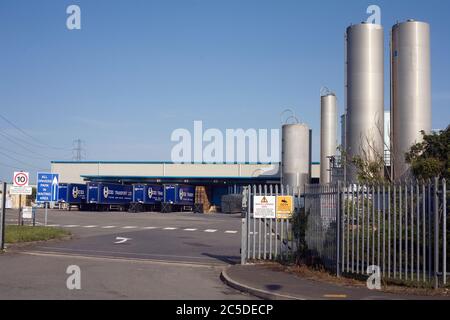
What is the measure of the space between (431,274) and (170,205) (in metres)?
66.8

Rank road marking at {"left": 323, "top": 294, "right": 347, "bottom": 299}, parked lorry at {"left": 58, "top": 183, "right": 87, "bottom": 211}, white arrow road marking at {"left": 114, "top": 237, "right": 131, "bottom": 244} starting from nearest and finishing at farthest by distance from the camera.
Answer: road marking at {"left": 323, "top": 294, "right": 347, "bottom": 299}
white arrow road marking at {"left": 114, "top": 237, "right": 131, "bottom": 244}
parked lorry at {"left": 58, "top": 183, "right": 87, "bottom": 211}

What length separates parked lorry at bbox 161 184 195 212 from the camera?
78.1m

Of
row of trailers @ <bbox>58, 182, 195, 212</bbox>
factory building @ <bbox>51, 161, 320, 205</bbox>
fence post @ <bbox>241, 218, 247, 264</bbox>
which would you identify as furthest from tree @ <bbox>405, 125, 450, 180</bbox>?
factory building @ <bbox>51, 161, 320, 205</bbox>

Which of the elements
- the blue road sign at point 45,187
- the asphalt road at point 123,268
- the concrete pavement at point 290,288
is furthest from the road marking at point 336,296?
the blue road sign at point 45,187

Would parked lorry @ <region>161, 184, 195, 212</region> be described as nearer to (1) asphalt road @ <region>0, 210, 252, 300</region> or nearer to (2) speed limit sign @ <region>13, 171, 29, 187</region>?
(1) asphalt road @ <region>0, 210, 252, 300</region>

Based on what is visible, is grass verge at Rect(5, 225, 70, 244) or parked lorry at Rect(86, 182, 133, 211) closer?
grass verge at Rect(5, 225, 70, 244)

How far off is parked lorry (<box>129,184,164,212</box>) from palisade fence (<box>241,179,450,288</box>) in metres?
59.7

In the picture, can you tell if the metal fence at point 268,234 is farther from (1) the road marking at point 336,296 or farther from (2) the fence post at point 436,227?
(2) the fence post at point 436,227

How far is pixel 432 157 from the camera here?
84.5 ft

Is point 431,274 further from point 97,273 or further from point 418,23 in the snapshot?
point 418,23

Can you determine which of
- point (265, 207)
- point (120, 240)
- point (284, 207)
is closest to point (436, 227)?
point (284, 207)

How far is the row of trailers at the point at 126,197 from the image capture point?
7000cm
